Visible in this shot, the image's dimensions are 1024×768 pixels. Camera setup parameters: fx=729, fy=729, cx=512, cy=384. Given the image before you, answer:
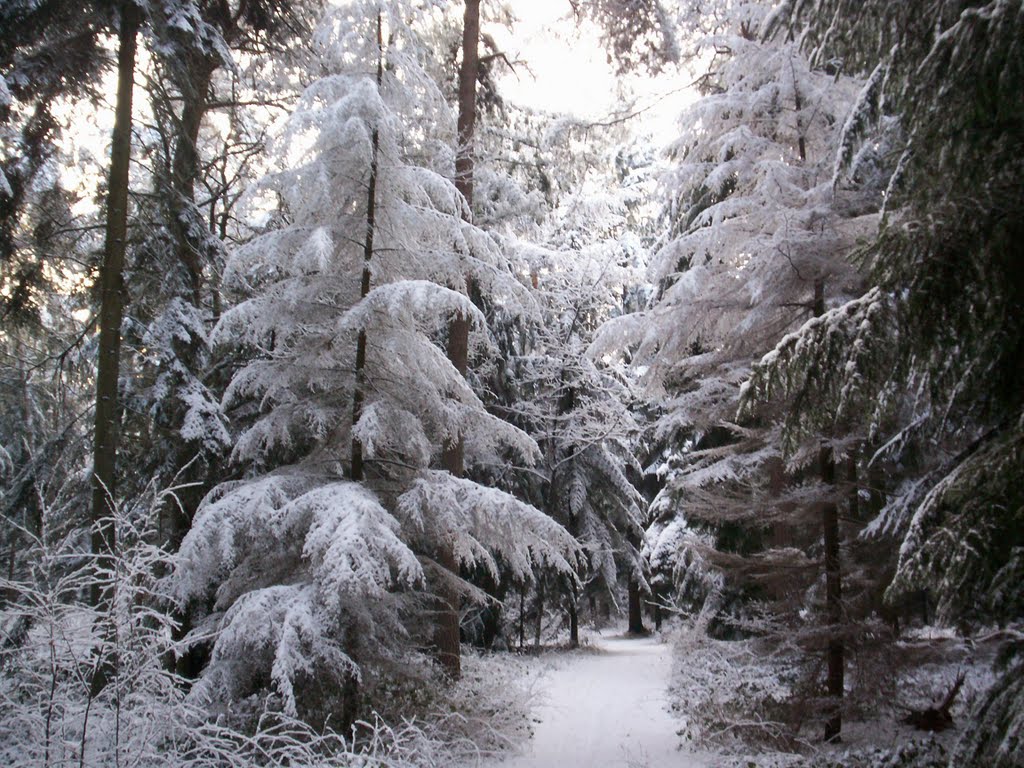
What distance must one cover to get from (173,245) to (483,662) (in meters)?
9.34

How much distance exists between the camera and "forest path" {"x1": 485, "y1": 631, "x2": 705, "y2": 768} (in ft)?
25.9

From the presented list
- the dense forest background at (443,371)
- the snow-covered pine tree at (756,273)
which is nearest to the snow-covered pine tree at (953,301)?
the dense forest background at (443,371)

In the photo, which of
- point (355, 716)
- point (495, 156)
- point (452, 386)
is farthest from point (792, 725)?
point (495, 156)

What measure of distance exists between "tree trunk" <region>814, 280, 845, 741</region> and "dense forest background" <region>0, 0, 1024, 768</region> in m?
0.05

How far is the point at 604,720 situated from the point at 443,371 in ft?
18.7

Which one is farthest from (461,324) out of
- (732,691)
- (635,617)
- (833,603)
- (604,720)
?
(635,617)

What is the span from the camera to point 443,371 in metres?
7.71

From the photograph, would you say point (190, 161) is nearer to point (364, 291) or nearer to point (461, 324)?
point (364, 291)

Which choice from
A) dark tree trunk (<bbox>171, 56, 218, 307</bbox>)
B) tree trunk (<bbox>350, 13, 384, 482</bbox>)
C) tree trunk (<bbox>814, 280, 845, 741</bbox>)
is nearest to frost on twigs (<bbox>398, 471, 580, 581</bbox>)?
tree trunk (<bbox>350, 13, 384, 482</bbox>)

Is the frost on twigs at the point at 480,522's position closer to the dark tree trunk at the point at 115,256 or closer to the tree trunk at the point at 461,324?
the tree trunk at the point at 461,324

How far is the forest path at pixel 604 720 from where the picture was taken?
7906 millimetres

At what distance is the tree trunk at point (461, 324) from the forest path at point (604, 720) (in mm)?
1575

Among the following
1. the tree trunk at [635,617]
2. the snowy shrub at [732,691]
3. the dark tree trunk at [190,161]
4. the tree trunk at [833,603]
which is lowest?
the tree trunk at [635,617]

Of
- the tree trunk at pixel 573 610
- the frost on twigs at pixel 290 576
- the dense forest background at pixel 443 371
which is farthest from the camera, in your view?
the tree trunk at pixel 573 610
